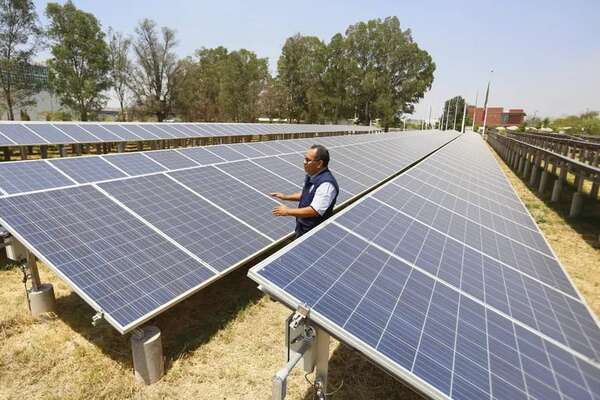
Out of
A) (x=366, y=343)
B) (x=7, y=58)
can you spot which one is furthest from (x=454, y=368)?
(x=7, y=58)

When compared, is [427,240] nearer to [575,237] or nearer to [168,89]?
[575,237]

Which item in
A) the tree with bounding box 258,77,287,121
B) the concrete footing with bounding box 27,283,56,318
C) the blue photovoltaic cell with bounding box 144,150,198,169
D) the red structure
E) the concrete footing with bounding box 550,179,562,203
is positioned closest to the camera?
the concrete footing with bounding box 27,283,56,318

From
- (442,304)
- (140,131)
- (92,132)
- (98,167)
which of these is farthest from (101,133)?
(442,304)

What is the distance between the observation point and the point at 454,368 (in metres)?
2.65

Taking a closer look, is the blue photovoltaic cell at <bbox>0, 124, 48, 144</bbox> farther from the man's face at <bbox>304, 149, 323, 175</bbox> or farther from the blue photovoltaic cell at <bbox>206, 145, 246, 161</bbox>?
the man's face at <bbox>304, 149, 323, 175</bbox>

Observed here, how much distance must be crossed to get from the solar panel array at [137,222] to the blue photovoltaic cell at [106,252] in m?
0.01

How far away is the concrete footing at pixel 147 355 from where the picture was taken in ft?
15.4

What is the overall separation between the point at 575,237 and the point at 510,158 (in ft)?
92.2

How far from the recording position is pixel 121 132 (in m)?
20.5

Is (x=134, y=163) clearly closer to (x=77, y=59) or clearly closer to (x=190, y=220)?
(x=190, y=220)

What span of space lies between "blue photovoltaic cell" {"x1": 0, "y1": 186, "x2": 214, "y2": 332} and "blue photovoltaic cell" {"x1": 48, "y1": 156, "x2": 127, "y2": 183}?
1.21 metres

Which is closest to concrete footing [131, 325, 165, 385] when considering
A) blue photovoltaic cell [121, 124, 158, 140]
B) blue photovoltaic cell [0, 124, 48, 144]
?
blue photovoltaic cell [0, 124, 48, 144]

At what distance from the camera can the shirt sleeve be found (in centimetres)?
503

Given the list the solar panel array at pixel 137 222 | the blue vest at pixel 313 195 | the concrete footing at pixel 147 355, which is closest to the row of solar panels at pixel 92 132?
the solar panel array at pixel 137 222
